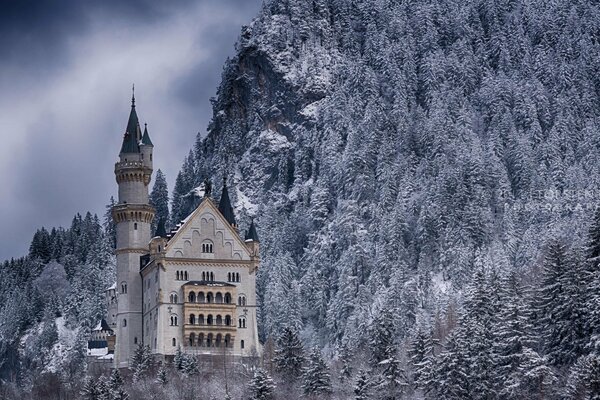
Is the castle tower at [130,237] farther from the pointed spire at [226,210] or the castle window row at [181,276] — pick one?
the pointed spire at [226,210]

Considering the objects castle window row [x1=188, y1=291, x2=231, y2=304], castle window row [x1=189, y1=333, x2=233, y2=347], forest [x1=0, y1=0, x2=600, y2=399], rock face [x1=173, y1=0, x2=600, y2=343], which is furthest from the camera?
rock face [x1=173, y1=0, x2=600, y2=343]

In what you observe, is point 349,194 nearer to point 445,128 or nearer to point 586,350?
point 445,128

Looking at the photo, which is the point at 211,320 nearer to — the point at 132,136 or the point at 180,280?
the point at 180,280

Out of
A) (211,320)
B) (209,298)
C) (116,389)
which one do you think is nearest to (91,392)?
(116,389)

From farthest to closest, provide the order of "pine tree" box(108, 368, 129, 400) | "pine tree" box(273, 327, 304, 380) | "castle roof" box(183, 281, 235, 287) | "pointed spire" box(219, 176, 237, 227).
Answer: "pointed spire" box(219, 176, 237, 227)
"castle roof" box(183, 281, 235, 287)
"pine tree" box(273, 327, 304, 380)
"pine tree" box(108, 368, 129, 400)

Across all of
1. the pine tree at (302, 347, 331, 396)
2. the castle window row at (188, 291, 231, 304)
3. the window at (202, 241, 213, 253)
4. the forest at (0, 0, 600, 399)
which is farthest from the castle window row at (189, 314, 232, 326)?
the pine tree at (302, 347, 331, 396)

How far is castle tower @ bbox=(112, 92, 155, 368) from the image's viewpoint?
509 feet

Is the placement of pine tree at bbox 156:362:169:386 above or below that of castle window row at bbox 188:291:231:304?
below

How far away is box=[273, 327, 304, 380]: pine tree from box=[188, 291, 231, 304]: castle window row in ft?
81.3

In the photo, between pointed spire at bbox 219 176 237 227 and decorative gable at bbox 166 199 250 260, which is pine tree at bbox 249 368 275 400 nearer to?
decorative gable at bbox 166 199 250 260

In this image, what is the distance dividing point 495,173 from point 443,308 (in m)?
30.0

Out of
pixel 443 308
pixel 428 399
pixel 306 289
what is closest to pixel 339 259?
pixel 306 289

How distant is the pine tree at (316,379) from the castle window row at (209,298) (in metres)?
34.5

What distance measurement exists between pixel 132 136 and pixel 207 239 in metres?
15.8
